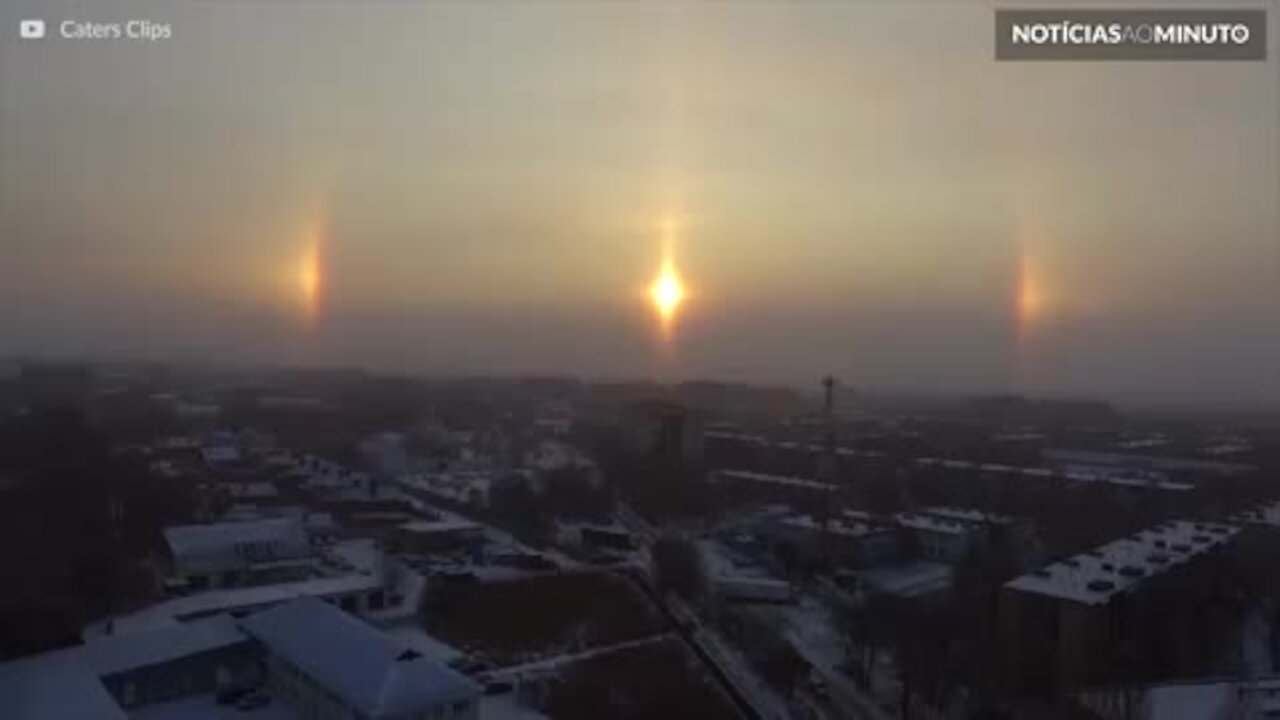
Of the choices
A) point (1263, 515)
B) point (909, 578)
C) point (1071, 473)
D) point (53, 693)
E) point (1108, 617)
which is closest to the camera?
point (53, 693)

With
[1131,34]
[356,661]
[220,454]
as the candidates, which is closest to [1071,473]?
[1131,34]

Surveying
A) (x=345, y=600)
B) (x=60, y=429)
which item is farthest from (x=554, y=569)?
(x=60, y=429)

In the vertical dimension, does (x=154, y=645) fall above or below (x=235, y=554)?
below

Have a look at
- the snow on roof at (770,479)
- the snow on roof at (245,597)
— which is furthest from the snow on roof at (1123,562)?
the snow on roof at (245,597)

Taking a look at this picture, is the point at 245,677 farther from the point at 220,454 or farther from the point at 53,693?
the point at 220,454

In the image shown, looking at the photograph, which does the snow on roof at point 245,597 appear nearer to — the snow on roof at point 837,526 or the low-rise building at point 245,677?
the low-rise building at point 245,677

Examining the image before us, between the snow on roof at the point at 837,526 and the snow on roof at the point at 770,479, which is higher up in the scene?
the snow on roof at the point at 770,479

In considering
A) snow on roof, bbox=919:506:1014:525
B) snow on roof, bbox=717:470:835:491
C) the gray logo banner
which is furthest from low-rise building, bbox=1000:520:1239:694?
the gray logo banner
